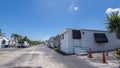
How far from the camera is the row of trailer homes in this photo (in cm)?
2425

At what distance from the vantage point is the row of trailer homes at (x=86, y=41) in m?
24.2

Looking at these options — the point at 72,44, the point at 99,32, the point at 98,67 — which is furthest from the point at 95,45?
the point at 98,67

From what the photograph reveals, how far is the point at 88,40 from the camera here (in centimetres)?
2595

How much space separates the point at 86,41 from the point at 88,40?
1.48 ft

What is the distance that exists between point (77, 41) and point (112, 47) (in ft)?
23.4

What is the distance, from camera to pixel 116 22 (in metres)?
22.0

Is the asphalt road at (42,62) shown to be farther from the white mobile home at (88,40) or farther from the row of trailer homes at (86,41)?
the white mobile home at (88,40)

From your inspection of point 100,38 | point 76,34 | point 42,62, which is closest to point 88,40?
point 100,38

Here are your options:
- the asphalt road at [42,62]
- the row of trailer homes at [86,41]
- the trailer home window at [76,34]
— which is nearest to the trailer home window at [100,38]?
the row of trailer homes at [86,41]

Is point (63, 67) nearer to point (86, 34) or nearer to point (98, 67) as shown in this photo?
point (98, 67)

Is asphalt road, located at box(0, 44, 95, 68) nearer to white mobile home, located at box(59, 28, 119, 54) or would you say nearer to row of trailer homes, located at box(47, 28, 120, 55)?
row of trailer homes, located at box(47, 28, 120, 55)

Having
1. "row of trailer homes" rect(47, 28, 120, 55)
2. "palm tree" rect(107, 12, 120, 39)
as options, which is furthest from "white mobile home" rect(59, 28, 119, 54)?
"palm tree" rect(107, 12, 120, 39)

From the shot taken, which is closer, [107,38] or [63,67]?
[63,67]

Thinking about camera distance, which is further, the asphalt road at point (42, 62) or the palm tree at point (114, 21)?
the palm tree at point (114, 21)
